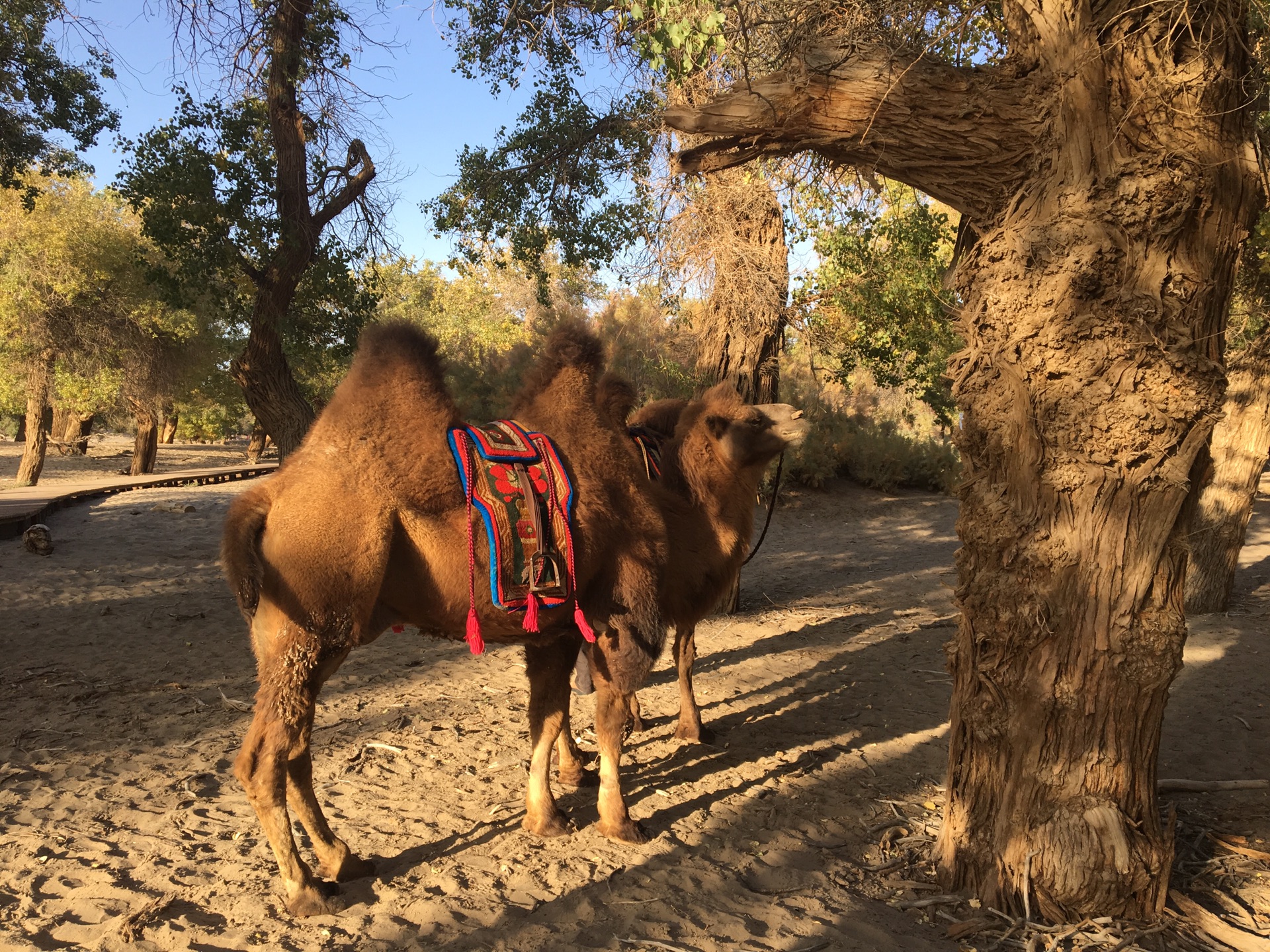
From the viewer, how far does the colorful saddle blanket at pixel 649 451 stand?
5516 millimetres

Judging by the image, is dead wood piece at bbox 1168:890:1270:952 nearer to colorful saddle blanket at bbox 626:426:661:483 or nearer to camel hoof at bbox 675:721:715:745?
camel hoof at bbox 675:721:715:745

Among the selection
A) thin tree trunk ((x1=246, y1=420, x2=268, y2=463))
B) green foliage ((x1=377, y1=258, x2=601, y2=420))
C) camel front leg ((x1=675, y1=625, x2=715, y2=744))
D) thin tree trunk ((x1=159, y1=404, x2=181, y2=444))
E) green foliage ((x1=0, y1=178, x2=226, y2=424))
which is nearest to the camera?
camel front leg ((x1=675, y1=625, x2=715, y2=744))

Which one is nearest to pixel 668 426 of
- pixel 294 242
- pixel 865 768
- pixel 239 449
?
pixel 865 768

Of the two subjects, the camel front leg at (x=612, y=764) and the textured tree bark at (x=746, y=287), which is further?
the textured tree bark at (x=746, y=287)

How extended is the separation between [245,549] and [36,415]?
2438 cm

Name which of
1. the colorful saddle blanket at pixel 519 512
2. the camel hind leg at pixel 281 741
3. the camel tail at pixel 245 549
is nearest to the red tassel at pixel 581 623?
the colorful saddle blanket at pixel 519 512

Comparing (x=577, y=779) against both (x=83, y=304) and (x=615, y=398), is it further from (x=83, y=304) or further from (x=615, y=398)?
(x=83, y=304)

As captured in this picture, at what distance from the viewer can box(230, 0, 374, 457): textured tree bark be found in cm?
1005

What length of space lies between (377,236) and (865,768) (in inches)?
364

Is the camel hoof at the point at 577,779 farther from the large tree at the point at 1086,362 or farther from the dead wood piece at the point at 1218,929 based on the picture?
the dead wood piece at the point at 1218,929

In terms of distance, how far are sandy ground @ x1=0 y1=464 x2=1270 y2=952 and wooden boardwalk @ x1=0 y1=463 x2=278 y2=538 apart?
319 cm

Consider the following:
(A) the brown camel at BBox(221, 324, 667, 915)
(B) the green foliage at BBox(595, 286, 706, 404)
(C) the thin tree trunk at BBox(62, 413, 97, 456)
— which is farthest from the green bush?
(C) the thin tree trunk at BBox(62, 413, 97, 456)

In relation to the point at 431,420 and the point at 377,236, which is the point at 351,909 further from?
A: the point at 377,236

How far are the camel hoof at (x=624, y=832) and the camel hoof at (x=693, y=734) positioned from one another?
1.64 m
